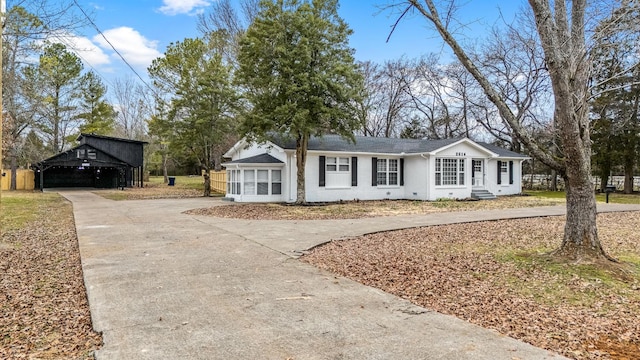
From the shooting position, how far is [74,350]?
3.39 m

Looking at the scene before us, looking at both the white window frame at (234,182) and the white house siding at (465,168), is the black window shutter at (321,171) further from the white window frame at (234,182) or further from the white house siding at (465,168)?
the white house siding at (465,168)

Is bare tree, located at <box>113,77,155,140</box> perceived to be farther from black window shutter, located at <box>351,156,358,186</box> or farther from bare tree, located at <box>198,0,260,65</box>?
black window shutter, located at <box>351,156,358,186</box>

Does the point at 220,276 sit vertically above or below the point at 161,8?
below

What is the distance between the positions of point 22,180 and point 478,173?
3082 centimetres

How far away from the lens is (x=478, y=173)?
22.3 m

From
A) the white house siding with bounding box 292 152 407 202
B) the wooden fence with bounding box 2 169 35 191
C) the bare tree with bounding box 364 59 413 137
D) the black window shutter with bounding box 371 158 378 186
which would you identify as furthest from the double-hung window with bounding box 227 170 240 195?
the wooden fence with bounding box 2 169 35 191

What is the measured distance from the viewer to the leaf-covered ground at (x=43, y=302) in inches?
137

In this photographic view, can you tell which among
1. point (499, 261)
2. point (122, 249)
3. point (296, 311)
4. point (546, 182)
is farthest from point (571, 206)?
point (546, 182)

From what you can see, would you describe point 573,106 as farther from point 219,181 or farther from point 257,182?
point 219,181

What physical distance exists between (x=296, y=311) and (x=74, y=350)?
6.65 ft

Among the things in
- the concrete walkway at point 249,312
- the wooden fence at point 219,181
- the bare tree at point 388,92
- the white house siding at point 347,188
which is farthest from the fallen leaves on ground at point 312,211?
the bare tree at point 388,92

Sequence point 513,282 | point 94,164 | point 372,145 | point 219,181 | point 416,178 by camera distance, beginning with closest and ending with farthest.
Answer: point 513,282 → point 416,178 → point 372,145 → point 219,181 → point 94,164

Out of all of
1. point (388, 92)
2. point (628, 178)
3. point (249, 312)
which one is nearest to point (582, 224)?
point (249, 312)

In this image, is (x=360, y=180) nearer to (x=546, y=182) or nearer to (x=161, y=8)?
(x=161, y=8)
